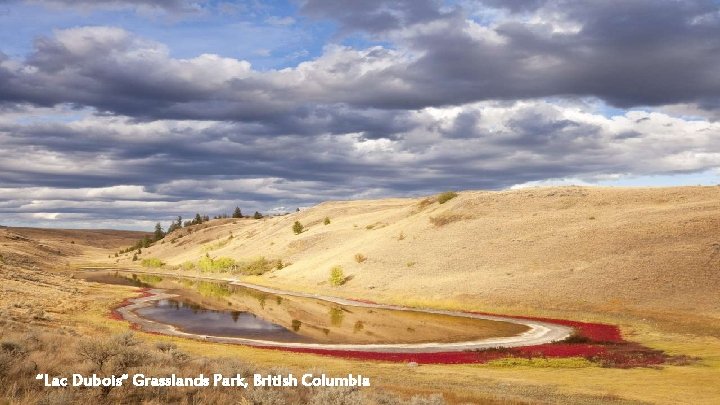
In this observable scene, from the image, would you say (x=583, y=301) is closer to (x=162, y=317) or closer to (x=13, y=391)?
(x=162, y=317)

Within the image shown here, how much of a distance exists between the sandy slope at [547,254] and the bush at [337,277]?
5.35 ft

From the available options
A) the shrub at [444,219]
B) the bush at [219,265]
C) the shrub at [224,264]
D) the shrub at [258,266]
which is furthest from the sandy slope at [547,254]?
the shrub at [224,264]

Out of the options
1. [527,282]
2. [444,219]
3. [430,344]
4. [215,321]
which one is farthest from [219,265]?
[430,344]

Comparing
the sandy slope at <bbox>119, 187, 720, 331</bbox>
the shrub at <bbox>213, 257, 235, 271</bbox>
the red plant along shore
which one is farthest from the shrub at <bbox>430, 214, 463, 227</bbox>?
the red plant along shore

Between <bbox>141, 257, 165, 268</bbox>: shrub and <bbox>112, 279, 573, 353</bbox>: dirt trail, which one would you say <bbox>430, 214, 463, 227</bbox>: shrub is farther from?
<bbox>141, 257, 165, 268</bbox>: shrub

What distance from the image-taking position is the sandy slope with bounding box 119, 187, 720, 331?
66.2 metres

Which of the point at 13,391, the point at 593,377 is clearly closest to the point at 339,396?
the point at 13,391

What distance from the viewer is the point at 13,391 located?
1216cm

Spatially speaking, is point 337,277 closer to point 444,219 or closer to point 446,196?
point 444,219

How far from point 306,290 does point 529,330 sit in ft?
152

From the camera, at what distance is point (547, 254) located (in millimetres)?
81938

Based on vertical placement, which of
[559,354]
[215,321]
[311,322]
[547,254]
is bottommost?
[311,322]

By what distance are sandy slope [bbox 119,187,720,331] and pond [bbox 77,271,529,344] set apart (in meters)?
9.91

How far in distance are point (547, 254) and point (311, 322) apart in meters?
39.5
